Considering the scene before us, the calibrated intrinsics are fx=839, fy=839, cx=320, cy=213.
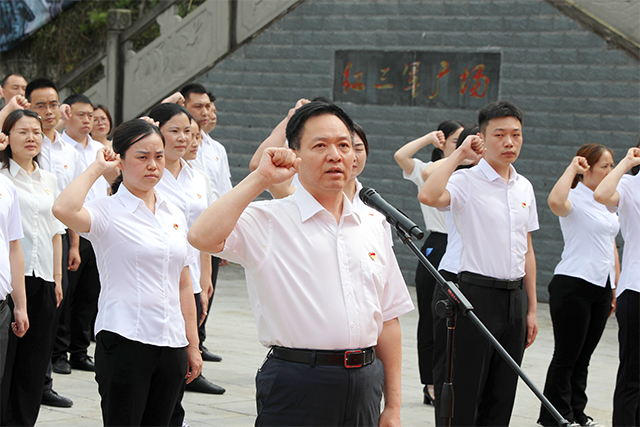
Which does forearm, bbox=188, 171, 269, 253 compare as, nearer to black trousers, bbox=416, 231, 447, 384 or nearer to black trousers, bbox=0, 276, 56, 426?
black trousers, bbox=0, 276, 56, 426

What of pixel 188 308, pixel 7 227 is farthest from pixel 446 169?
pixel 7 227

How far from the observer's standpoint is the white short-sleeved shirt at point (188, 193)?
16.4 ft

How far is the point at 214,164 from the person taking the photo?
691 centimetres

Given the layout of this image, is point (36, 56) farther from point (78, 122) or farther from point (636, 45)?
point (636, 45)

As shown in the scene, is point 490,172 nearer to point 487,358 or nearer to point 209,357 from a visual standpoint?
point 487,358

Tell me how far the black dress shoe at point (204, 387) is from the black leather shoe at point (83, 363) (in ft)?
3.31

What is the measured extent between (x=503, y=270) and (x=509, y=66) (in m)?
5.66

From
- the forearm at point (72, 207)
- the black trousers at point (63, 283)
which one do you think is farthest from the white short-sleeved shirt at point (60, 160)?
→ the forearm at point (72, 207)

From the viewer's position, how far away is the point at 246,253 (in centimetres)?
282

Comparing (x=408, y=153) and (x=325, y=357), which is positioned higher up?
(x=408, y=153)

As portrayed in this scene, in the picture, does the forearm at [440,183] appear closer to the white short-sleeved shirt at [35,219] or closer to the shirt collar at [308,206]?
the shirt collar at [308,206]

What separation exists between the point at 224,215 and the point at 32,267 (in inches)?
99.8

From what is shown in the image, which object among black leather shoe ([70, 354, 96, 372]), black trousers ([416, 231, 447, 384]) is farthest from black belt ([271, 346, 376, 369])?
black leather shoe ([70, 354, 96, 372])

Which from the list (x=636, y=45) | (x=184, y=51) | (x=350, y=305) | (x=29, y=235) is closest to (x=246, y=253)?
(x=350, y=305)
